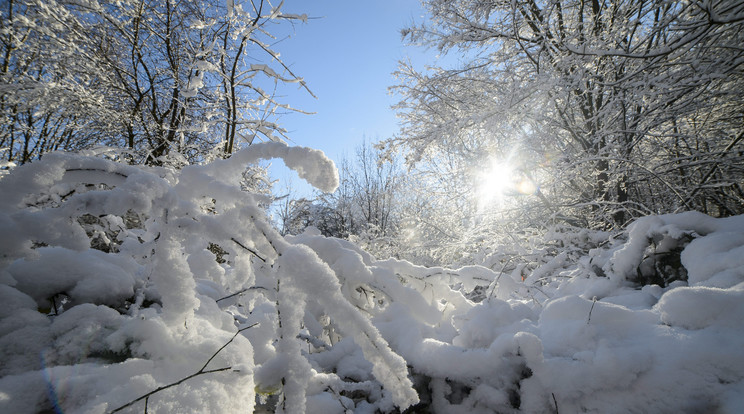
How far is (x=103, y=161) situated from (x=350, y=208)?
48.5 ft

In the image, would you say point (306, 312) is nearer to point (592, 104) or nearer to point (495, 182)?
point (495, 182)

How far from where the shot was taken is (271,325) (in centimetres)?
126

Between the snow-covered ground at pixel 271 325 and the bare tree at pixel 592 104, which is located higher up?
the bare tree at pixel 592 104

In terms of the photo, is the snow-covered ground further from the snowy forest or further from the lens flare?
the lens flare

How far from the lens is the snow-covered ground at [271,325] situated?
73 cm

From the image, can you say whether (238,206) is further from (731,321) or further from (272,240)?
(731,321)

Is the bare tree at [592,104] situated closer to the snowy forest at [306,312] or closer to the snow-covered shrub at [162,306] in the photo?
the snowy forest at [306,312]

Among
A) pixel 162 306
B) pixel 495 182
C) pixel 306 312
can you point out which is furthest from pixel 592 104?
pixel 162 306

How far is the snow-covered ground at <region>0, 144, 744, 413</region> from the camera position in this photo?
73cm

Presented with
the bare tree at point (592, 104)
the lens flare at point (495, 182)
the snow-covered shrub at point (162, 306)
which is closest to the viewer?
the snow-covered shrub at point (162, 306)

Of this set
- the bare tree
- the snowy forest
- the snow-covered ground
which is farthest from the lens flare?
the snow-covered ground

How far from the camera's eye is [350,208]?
1562 centimetres

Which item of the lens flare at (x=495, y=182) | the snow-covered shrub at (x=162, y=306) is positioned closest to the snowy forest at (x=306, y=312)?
the snow-covered shrub at (x=162, y=306)

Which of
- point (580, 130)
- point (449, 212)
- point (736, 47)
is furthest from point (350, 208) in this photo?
point (736, 47)
